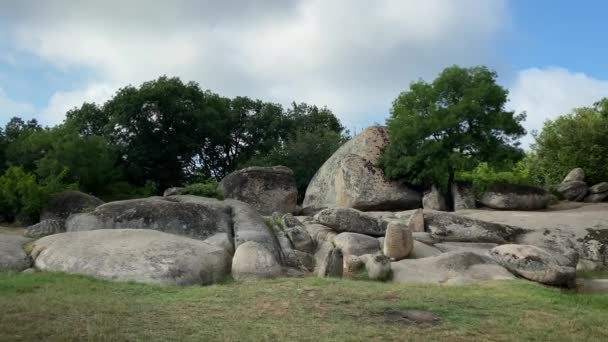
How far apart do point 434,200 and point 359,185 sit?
11.3 ft

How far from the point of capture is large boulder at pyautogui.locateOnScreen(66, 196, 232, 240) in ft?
62.0

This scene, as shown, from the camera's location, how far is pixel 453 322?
9555mm

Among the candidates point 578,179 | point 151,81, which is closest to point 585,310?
point 578,179

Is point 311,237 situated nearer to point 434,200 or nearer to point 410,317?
point 434,200

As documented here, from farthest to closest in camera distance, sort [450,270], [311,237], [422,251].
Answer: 1. [311,237]
2. [422,251]
3. [450,270]

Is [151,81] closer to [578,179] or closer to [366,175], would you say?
[366,175]

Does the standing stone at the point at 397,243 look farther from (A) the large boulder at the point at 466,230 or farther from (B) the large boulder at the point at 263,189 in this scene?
(B) the large boulder at the point at 263,189

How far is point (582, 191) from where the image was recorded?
29516 mm

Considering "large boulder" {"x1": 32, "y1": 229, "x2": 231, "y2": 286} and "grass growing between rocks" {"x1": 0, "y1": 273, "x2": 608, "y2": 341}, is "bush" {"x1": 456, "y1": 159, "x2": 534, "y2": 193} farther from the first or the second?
"large boulder" {"x1": 32, "y1": 229, "x2": 231, "y2": 286}

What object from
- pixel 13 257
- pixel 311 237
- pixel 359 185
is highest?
pixel 359 185

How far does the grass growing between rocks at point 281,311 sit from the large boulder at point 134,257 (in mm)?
717

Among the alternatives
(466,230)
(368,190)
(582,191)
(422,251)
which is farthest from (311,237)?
(582,191)

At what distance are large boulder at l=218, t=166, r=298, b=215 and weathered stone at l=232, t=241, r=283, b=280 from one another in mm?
12160

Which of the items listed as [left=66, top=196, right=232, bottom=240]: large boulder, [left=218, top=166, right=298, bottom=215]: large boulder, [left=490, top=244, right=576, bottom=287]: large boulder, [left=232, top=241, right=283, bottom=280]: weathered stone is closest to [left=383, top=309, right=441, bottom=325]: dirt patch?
[left=232, top=241, right=283, bottom=280]: weathered stone
